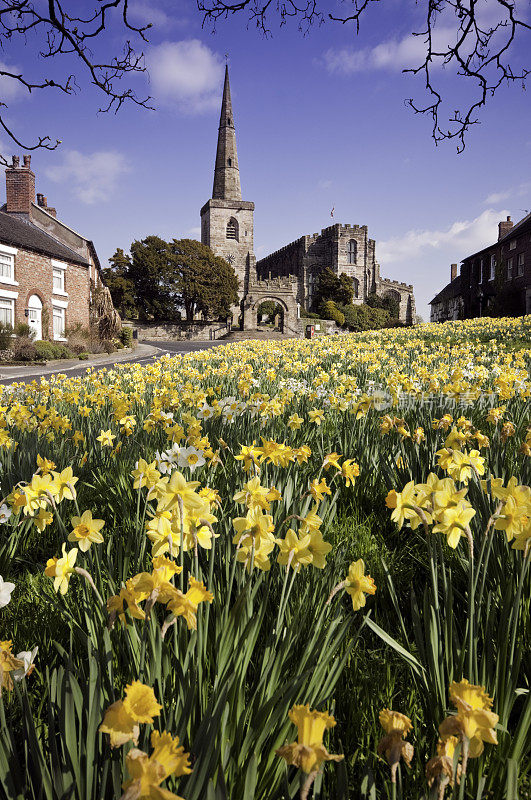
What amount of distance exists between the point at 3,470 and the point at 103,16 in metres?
3.47

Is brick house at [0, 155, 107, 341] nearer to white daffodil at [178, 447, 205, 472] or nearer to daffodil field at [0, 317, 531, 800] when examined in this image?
white daffodil at [178, 447, 205, 472]

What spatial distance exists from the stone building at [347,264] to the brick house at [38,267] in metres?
34.8

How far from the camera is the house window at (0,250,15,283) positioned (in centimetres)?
2388

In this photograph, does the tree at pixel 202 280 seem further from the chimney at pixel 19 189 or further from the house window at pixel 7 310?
the house window at pixel 7 310

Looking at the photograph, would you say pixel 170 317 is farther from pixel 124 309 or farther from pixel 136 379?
pixel 136 379

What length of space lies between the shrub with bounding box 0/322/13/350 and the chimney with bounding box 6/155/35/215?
42.1 ft

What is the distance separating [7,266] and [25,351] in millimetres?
6822

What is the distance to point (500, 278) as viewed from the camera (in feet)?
122

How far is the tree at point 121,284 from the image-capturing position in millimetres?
52031

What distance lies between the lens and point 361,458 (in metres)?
A: 2.96

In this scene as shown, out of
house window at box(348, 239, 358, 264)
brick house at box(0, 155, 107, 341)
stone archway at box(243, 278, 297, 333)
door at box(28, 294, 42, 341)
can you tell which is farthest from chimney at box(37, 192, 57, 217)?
house window at box(348, 239, 358, 264)

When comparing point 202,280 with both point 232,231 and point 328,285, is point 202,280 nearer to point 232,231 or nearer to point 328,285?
point 232,231

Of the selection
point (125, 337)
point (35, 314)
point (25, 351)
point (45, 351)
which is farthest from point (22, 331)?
point (125, 337)

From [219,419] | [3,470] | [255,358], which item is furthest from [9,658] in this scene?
[255,358]
